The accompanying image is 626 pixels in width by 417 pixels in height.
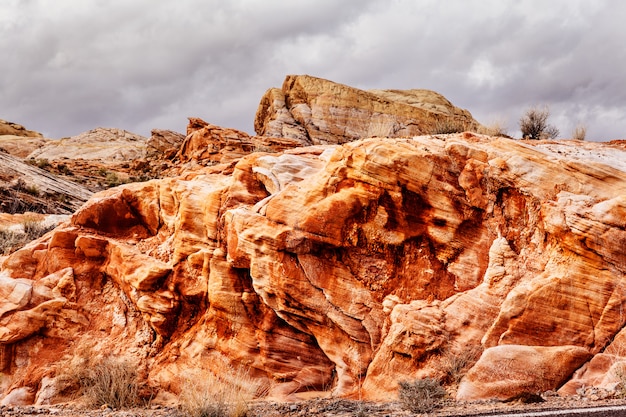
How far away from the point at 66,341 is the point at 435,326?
27.8 ft

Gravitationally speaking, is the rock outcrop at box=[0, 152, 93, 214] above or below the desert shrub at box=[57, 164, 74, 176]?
below

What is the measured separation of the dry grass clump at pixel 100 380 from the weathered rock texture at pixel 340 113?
1926 centimetres

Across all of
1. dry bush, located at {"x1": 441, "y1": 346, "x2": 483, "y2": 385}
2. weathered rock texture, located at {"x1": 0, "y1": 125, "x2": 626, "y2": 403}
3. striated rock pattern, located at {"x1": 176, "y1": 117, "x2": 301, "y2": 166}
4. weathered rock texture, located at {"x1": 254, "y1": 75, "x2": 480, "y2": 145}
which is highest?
weathered rock texture, located at {"x1": 254, "y1": 75, "x2": 480, "y2": 145}

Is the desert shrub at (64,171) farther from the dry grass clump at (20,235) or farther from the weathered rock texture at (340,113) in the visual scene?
the dry grass clump at (20,235)

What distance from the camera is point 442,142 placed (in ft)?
38.4

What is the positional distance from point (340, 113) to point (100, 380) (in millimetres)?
23300

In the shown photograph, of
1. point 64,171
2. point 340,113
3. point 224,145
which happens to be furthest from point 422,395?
point 64,171

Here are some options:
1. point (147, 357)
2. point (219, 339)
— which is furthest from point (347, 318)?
point (147, 357)

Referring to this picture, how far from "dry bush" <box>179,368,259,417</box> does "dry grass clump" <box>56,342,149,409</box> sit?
3.34ft

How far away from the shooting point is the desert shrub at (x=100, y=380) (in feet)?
35.3

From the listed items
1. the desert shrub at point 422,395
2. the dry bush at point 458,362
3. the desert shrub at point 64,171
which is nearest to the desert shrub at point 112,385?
the desert shrub at point 422,395

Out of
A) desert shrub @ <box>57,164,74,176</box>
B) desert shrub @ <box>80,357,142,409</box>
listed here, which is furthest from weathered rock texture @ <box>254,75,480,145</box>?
desert shrub @ <box>80,357,142,409</box>

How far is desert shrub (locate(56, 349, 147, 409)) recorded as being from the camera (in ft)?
35.3

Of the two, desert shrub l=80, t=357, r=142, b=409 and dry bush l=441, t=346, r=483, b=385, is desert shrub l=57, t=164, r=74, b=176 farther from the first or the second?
dry bush l=441, t=346, r=483, b=385
